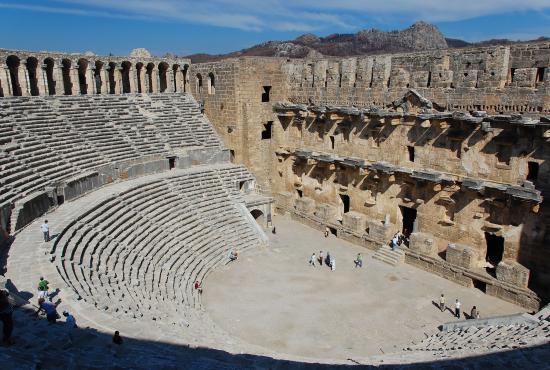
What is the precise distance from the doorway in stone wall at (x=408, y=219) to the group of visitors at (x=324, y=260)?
3.32 m

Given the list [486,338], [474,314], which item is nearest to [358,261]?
[474,314]

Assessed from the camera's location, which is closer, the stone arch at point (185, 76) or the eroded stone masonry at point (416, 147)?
the eroded stone masonry at point (416, 147)

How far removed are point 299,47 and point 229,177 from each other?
49.0m

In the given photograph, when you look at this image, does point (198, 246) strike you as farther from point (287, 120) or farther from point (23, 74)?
point (23, 74)

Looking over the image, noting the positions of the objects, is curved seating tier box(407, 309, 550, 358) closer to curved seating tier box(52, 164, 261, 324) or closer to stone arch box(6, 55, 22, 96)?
curved seating tier box(52, 164, 261, 324)

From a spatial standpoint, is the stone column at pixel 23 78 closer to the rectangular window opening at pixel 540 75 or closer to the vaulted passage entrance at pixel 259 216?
the vaulted passage entrance at pixel 259 216

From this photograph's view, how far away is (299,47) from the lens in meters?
65.3

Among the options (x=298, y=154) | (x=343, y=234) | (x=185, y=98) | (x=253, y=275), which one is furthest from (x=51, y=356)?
(x=185, y=98)

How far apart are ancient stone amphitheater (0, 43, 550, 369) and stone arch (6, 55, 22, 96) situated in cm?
8

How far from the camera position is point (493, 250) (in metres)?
16.0

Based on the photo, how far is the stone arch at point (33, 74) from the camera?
19.4 m

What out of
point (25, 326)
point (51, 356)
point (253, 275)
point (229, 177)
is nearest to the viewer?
point (51, 356)

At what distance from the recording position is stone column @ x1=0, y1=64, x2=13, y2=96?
59.8ft

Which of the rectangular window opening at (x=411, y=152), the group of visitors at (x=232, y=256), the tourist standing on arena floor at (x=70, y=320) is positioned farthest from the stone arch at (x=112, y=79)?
the tourist standing on arena floor at (x=70, y=320)
